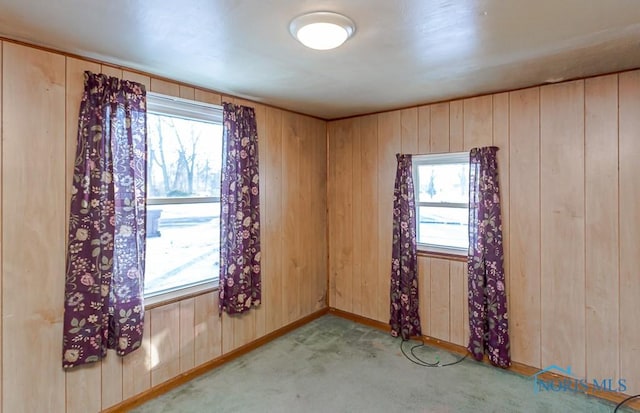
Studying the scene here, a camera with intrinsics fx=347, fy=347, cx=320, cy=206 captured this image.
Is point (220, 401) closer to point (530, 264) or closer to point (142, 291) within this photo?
point (142, 291)

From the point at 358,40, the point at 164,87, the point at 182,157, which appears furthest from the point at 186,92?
the point at 358,40

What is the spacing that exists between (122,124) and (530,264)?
3.16 meters

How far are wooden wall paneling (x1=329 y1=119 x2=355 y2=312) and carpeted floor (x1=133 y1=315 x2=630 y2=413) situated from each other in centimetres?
86

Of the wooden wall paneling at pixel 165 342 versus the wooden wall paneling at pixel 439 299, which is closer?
the wooden wall paneling at pixel 165 342

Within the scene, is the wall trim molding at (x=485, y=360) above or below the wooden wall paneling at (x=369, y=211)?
below

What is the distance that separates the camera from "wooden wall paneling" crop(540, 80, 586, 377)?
2541mm

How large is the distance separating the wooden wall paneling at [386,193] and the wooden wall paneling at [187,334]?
1902 mm

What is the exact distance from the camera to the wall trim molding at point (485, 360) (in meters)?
2.41

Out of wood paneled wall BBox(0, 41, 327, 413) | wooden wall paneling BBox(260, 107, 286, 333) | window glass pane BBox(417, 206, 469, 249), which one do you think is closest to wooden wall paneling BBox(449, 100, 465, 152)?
window glass pane BBox(417, 206, 469, 249)

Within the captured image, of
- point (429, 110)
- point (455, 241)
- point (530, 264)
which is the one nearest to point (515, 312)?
point (530, 264)

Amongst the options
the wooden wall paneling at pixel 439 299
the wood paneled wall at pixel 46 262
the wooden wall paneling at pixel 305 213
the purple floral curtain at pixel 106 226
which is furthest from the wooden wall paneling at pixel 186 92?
the wooden wall paneling at pixel 439 299

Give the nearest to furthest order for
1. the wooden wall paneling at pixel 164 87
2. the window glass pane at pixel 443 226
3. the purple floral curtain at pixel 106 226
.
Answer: the purple floral curtain at pixel 106 226 < the wooden wall paneling at pixel 164 87 < the window glass pane at pixel 443 226

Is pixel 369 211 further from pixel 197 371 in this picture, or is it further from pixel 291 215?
pixel 197 371

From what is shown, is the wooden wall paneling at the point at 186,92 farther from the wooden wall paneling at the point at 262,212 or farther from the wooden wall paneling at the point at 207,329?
the wooden wall paneling at the point at 207,329
